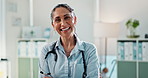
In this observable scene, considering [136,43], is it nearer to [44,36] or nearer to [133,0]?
[133,0]

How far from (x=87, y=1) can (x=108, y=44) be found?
3.17 ft

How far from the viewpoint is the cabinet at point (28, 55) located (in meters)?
4.05

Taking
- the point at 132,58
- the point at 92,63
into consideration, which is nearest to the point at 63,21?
the point at 92,63

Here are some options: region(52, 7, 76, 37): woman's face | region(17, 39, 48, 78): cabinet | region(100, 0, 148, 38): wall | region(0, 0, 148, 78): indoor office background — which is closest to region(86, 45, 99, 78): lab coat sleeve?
region(52, 7, 76, 37): woman's face

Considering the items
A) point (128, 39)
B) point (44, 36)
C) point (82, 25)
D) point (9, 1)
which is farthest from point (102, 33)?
point (9, 1)

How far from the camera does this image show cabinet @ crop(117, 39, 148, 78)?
3559 millimetres

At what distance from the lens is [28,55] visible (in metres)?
4.07

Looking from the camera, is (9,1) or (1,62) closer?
(1,62)

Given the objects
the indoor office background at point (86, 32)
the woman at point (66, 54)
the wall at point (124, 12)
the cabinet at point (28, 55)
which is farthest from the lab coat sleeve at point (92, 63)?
the wall at point (124, 12)

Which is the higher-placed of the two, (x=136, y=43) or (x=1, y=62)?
(x=136, y=43)

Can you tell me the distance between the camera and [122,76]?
369 centimetres

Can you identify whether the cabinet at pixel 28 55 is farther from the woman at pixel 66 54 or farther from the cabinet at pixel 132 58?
the woman at pixel 66 54

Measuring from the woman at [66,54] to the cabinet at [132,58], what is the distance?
233cm

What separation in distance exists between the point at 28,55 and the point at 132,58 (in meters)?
1.93
